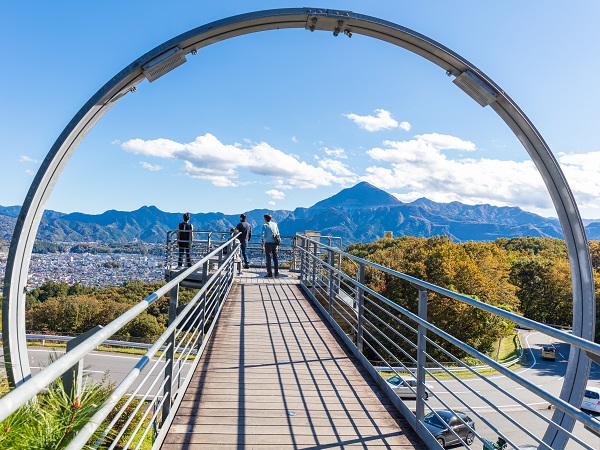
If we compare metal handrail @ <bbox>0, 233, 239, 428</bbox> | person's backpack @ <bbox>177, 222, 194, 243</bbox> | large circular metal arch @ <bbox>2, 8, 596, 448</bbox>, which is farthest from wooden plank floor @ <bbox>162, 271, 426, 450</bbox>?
person's backpack @ <bbox>177, 222, 194, 243</bbox>

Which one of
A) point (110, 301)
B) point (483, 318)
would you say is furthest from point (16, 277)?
point (110, 301)

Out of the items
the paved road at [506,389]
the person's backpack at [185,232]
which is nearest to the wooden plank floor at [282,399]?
the person's backpack at [185,232]

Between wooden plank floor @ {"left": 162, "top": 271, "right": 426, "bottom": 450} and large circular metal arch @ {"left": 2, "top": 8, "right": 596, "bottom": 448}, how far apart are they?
94.1 inches

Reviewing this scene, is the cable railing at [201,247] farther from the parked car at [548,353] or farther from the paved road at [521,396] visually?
the parked car at [548,353]

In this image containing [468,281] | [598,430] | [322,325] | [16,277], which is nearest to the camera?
[598,430]

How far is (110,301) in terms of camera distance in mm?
51062

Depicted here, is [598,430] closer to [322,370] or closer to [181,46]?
[322,370]

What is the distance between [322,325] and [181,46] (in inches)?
201

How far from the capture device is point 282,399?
15.2 ft

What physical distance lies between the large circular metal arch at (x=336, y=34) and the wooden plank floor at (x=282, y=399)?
7.84 feet

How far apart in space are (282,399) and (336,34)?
4495mm

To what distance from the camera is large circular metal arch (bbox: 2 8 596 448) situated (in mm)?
5586

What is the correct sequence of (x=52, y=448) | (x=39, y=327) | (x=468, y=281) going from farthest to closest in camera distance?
(x=39, y=327) < (x=468, y=281) < (x=52, y=448)

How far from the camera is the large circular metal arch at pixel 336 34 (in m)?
5.59
